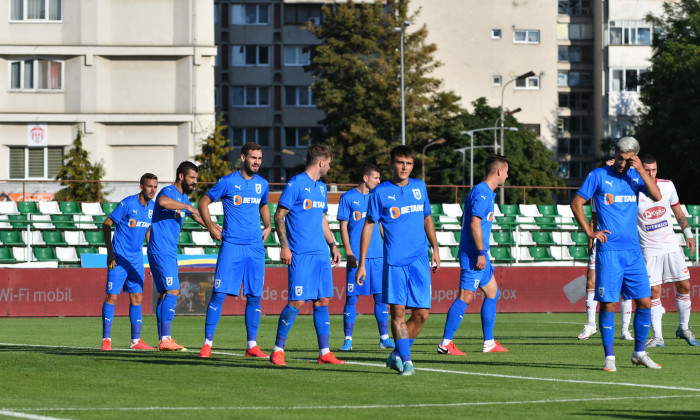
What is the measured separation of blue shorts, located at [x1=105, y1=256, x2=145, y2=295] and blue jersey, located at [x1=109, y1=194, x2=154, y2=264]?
0.21 feet

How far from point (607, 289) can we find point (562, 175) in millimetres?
91440

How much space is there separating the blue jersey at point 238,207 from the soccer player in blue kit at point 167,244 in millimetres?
1665

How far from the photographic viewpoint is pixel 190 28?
54.1 metres

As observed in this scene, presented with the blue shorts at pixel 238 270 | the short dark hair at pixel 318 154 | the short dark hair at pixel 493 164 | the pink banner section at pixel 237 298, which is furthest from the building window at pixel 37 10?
the short dark hair at pixel 318 154

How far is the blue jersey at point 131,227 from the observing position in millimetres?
15266

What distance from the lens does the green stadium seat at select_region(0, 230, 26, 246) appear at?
98.8 ft

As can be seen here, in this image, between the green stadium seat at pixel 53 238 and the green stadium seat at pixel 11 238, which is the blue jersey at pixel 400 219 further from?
the green stadium seat at pixel 53 238

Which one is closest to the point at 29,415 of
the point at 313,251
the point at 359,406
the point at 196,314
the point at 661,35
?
the point at 359,406

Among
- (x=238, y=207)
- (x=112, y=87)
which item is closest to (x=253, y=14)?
(x=112, y=87)

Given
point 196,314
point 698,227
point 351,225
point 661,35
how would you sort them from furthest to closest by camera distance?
1. point 661,35
2. point 698,227
3. point 196,314
4. point 351,225

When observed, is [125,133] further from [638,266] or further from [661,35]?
[638,266]

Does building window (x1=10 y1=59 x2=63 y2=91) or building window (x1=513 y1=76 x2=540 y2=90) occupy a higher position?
building window (x1=513 y1=76 x2=540 y2=90)

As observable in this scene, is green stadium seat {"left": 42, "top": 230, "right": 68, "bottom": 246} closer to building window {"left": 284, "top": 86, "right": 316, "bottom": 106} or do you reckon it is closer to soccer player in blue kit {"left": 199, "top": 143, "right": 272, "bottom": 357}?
soccer player in blue kit {"left": 199, "top": 143, "right": 272, "bottom": 357}

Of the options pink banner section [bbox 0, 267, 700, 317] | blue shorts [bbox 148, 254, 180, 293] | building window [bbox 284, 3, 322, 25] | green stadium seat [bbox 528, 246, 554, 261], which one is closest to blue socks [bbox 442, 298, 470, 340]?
blue shorts [bbox 148, 254, 180, 293]
